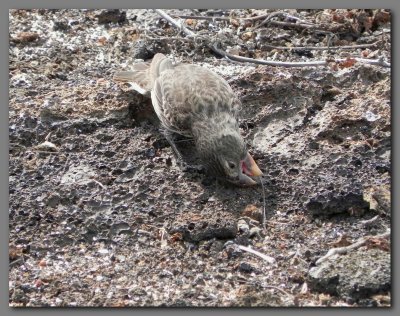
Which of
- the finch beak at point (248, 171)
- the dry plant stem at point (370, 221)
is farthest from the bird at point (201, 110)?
the dry plant stem at point (370, 221)

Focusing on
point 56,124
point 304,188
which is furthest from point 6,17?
point 304,188

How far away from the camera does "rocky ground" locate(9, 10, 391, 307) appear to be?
418cm

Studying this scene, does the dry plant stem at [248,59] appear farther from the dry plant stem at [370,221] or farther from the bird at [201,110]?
the dry plant stem at [370,221]

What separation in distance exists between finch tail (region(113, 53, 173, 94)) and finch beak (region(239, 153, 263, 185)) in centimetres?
83

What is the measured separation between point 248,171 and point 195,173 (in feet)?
0.93

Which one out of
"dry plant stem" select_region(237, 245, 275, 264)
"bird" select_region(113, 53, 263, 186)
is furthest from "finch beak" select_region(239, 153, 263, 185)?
"dry plant stem" select_region(237, 245, 275, 264)

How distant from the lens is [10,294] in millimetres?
4195

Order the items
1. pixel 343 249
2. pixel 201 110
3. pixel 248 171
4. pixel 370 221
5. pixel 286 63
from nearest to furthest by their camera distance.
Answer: pixel 343 249
pixel 370 221
pixel 248 171
pixel 201 110
pixel 286 63

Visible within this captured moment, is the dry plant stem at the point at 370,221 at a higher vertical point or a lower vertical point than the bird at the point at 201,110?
lower

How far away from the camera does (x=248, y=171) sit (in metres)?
4.72

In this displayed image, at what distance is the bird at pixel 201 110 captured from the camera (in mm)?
4707

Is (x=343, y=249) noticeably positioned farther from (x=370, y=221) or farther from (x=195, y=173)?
(x=195, y=173)

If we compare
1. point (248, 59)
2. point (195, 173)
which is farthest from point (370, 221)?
point (248, 59)

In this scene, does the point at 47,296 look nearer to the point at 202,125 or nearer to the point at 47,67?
the point at 202,125
